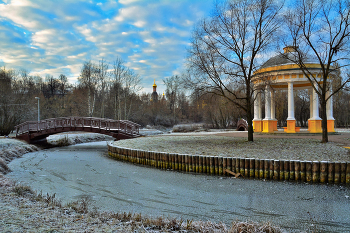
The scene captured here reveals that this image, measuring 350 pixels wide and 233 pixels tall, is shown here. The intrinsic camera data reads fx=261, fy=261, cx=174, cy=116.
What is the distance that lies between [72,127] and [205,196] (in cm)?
2170

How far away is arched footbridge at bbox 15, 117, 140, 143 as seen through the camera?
2669 cm

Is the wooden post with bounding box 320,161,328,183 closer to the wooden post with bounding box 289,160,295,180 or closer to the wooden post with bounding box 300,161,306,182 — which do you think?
the wooden post with bounding box 300,161,306,182

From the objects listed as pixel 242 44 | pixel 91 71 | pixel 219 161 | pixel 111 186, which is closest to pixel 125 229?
pixel 111 186

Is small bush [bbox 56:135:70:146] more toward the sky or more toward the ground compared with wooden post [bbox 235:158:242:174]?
more toward the ground

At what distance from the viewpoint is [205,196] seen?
28.1 ft

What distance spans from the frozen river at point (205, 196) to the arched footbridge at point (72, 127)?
13.7 m

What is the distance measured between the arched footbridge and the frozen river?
13746mm

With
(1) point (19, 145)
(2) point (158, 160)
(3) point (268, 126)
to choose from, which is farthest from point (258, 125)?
(1) point (19, 145)

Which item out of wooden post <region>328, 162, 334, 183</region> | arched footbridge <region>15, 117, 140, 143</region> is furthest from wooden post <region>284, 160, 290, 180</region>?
arched footbridge <region>15, 117, 140, 143</region>

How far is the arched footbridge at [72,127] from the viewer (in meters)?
26.7

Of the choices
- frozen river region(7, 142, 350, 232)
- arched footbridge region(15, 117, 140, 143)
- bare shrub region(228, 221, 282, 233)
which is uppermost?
arched footbridge region(15, 117, 140, 143)

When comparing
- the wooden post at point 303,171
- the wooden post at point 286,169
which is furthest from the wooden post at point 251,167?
the wooden post at point 303,171

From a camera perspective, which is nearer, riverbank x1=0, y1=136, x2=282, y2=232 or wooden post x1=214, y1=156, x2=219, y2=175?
riverbank x1=0, y1=136, x2=282, y2=232

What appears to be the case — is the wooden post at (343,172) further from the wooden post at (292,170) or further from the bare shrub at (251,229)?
the bare shrub at (251,229)
